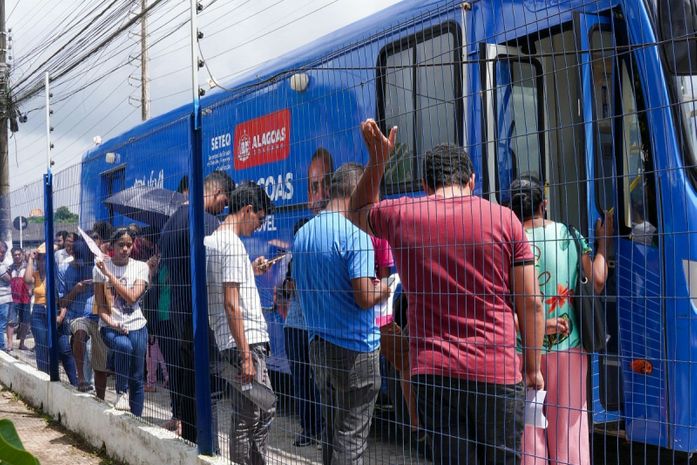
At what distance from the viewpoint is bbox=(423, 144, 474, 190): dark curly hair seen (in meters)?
3.00

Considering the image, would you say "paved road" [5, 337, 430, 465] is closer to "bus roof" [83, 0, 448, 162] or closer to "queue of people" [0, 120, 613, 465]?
"queue of people" [0, 120, 613, 465]

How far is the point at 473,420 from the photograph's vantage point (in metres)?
2.92

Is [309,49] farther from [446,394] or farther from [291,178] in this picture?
[446,394]

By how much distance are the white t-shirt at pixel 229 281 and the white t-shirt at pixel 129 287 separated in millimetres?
1108

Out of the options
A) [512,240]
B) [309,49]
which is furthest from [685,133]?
[309,49]

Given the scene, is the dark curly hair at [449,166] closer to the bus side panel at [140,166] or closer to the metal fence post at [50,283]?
the bus side panel at [140,166]

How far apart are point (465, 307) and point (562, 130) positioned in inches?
37.1

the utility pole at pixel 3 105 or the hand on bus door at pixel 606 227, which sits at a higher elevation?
the utility pole at pixel 3 105

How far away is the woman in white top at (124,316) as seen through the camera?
5777mm

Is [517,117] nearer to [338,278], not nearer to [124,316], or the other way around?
[338,278]

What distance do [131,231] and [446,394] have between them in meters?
3.48

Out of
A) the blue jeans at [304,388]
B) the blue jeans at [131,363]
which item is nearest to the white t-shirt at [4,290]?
the blue jeans at [131,363]

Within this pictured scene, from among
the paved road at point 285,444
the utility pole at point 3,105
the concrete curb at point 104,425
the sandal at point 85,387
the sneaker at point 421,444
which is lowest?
the concrete curb at point 104,425

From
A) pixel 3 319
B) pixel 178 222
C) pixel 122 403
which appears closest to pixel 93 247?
pixel 122 403
